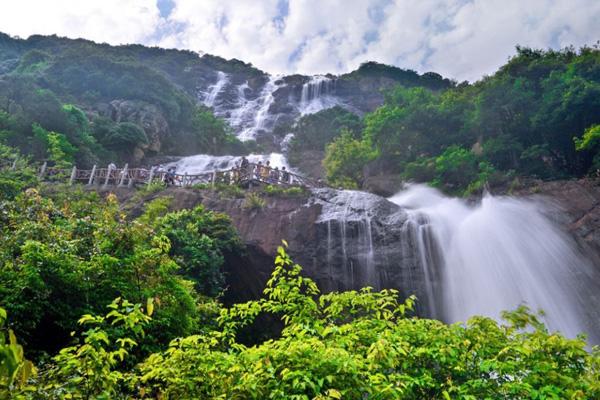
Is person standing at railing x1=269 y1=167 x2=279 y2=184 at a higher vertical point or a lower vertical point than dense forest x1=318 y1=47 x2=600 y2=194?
lower

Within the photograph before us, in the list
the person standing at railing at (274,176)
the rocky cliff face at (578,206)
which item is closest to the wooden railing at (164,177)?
the person standing at railing at (274,176)

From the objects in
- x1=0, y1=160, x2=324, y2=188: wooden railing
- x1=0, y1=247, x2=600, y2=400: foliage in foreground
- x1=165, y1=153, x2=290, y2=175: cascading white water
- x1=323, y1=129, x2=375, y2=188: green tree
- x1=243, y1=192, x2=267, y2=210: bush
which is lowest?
x1=0, y1=247, x2=600, y2=400: foliage in foreground

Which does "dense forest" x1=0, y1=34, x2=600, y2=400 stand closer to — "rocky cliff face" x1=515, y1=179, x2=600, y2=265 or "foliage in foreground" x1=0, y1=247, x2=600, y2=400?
"foliage in foreground" x1=0, y1=247, x2=600, y2=400

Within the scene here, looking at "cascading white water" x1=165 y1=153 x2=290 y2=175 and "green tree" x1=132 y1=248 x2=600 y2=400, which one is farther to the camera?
"cascading white water" x1=165 y1=153 x2=290 y2=175

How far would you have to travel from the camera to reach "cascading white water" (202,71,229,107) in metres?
52.3

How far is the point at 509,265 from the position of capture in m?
15.0

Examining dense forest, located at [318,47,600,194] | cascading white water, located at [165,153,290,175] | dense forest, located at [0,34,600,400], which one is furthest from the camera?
cascading white water, located at [165,153,290,175]

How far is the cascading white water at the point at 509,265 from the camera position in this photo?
545 inches

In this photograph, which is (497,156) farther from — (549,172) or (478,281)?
(478,281)

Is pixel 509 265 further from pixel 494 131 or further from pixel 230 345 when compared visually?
pixel 230 345

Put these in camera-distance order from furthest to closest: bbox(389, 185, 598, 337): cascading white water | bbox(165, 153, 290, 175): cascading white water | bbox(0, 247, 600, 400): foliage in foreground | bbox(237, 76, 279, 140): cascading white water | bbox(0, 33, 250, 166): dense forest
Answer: bbox(237, 76, 279, 140): cascading white water → bbox(165, 153, 290, 175): cascading white water → bbox(0, 33, 250, 166): dense forest → bbox(389, 185, 598, 337): cascading white water → bbox(0, 247, 600, 400): foliage in foreground

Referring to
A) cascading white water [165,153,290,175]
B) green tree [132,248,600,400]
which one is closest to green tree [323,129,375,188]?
cascading white water [165,153,290,175]

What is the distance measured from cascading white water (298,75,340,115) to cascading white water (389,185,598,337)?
34.8m

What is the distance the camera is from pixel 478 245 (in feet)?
51.9
